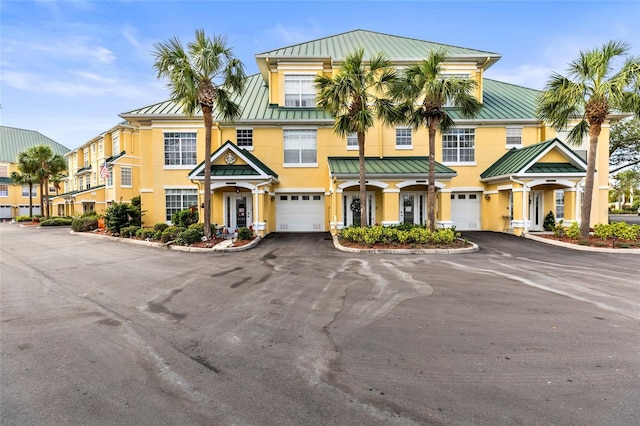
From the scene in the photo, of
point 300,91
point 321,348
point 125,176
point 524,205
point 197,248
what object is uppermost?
point 300,91

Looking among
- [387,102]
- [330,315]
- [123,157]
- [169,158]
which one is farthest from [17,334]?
[123,157]

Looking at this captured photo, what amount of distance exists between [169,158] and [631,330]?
23.4 meters

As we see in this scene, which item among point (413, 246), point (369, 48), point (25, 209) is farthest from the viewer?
point (25, 209)

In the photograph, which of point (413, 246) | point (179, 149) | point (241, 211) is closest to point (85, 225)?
point (179, 149)

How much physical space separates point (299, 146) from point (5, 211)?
6211 centimetres

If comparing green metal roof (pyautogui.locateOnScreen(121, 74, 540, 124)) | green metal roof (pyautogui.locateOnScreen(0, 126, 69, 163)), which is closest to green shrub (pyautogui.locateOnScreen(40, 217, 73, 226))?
green metal roof (pyautogui.locateOnScreen(121, 74, 540, 124))

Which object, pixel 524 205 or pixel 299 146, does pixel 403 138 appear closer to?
pixel 299 146

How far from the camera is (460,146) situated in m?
21.6

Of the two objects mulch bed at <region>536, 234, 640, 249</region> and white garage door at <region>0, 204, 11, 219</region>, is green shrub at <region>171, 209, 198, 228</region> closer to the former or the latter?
mulch bed at <region>536, 234, 640, 249</region>

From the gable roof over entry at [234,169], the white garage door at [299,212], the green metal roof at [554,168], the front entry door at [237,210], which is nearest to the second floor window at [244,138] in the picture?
the gable roof over entry at [234,169]

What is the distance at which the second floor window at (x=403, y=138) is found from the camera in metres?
21.5

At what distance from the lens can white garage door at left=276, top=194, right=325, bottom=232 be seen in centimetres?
2138

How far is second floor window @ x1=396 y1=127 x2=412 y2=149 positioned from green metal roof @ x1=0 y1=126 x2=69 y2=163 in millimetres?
66593

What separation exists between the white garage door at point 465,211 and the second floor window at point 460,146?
2387mm
